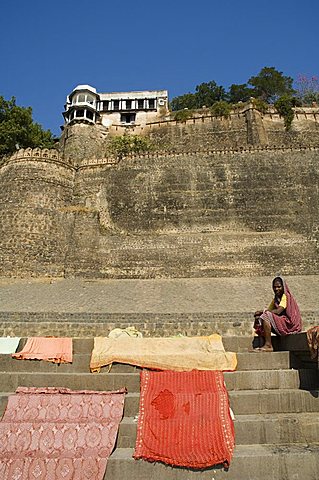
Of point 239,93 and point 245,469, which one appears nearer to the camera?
point 245,469

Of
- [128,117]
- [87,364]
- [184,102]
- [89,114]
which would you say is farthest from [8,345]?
[184,102]

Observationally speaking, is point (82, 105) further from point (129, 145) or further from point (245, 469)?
point (245, 469)

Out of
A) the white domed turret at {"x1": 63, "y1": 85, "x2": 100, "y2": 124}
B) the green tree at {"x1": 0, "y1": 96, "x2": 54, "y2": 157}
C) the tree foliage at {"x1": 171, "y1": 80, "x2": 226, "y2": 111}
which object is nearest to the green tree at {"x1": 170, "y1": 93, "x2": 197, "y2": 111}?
the tree foliage at {"x1": 171, "y1": 80, "x2": 226, "y2": 111}

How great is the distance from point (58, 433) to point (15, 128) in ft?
85.3

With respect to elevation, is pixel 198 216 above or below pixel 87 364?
above

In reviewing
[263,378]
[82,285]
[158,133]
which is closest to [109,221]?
[82,285]

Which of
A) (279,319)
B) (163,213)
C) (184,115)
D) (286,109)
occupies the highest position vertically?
(184,115)

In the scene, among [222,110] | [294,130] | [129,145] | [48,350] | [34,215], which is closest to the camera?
[48,350]

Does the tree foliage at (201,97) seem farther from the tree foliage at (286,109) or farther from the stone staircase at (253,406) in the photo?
the stone staircase at (253,406)

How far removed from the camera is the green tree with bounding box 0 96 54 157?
25.3m

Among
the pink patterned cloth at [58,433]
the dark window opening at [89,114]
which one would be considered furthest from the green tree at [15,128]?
the pink patterned cloth at [58,433]

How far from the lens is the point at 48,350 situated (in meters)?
5.31

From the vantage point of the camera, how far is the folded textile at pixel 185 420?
3.45 metres

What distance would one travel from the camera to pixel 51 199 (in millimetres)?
21141
